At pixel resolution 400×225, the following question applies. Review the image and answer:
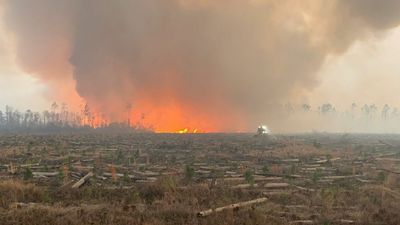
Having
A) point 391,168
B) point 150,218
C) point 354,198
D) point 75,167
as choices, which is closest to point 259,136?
point 391,168

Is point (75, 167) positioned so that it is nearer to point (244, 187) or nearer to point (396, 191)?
point (244, 187)

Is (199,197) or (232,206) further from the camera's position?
(199,197)

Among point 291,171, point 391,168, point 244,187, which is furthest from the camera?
point 391,168

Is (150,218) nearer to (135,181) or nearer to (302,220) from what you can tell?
(302,220)

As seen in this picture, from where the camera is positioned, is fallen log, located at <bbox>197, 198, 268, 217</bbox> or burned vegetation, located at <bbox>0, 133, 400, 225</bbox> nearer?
burned vegetation, located at <bbox>0, 133, 400, 225</bbox>

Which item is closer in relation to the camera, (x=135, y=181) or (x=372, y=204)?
(x=372, y=204)

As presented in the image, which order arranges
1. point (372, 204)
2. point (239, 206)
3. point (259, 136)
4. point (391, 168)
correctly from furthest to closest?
point (259, 136), point (391, 168), point (372, 204), point (239, 206)

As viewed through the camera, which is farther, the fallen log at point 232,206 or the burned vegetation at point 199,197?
the fallen log at point 232,206

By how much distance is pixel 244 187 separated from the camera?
19188 millimetres

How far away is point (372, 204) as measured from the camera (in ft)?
54.2

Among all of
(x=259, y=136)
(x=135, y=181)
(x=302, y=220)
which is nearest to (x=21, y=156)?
(x=135, y=181)

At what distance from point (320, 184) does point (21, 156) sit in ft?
78.2

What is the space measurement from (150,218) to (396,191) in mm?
12056

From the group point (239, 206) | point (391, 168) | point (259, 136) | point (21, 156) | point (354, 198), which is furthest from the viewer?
point (259, 136)
